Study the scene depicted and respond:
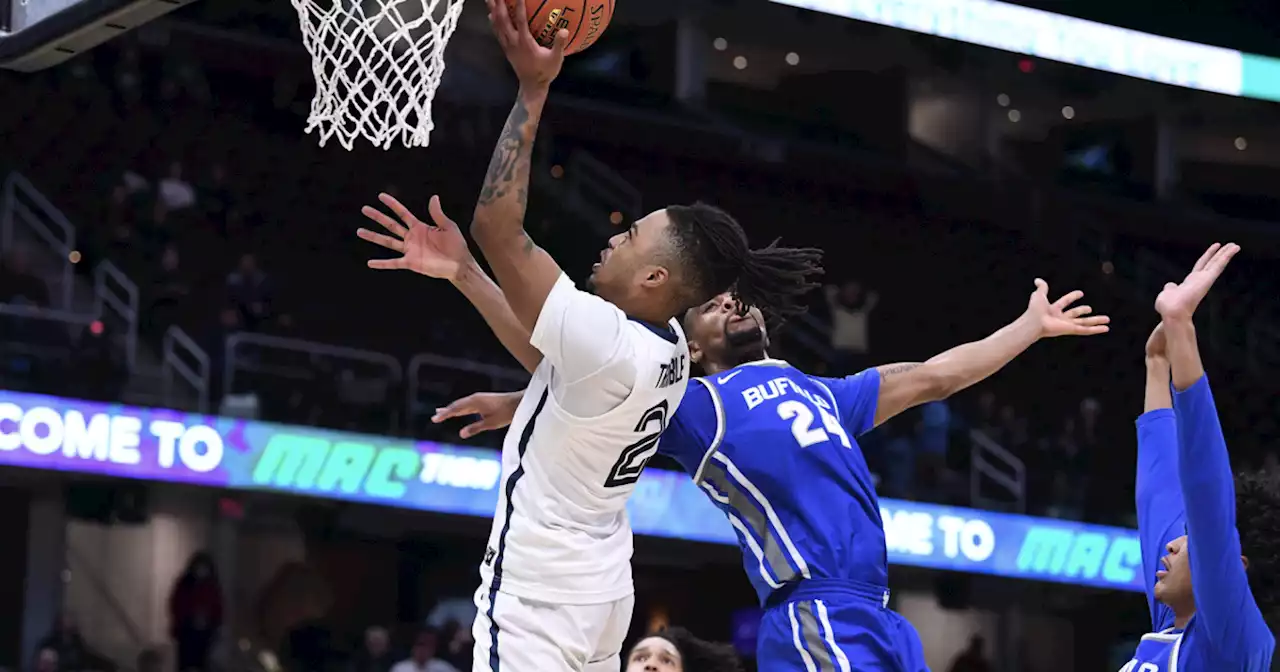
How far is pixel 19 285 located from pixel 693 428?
844 cm

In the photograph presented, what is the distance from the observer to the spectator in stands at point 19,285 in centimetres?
1148

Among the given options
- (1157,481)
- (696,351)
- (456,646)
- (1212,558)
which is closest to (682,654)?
(696,351)

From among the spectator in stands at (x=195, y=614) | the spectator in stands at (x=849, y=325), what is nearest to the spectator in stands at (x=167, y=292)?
the spectator in stands at (x=195, y=614)

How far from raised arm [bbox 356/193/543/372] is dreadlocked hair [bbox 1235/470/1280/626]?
4.89 ft

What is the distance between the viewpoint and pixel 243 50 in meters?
15.5

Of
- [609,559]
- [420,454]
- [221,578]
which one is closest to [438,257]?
[609,559]

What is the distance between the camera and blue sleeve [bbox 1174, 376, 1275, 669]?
3.35m

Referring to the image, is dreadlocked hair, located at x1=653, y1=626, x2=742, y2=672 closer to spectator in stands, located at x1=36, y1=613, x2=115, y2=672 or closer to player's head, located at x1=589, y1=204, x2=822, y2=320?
player's head, located at x1=589, y1=204, x2=822, y2=320

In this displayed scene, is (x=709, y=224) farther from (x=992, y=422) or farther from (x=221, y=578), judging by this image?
(x=992, y=422)

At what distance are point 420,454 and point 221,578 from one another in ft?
8.40

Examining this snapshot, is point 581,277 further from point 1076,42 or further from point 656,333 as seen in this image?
point 656,333

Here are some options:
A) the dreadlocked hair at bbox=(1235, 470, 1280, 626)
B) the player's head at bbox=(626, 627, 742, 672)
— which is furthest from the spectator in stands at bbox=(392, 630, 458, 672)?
the dreadlocked hair at bbox=(1235, 470, 1280, 626)

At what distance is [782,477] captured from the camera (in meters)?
4.11

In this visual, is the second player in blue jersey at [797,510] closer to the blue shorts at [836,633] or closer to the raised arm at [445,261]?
the blue shorts at [836,633]
